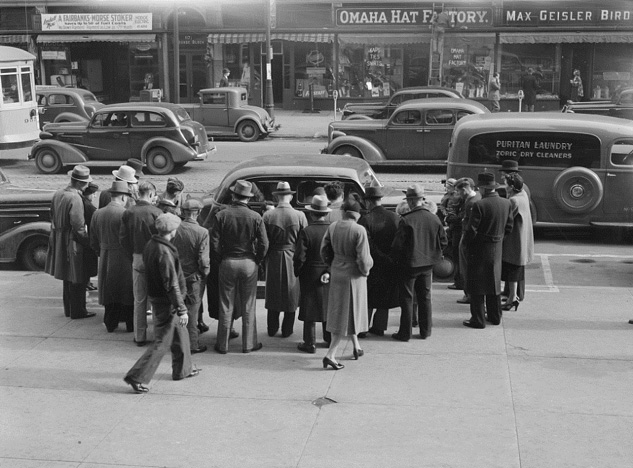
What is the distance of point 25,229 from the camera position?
1295 centimetres

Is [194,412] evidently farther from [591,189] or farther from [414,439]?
[591,189]

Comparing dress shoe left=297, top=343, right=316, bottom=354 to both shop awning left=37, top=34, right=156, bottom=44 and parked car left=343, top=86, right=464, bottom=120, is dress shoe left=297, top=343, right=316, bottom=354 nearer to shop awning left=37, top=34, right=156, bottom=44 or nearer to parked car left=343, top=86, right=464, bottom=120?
parked car left=343, top=86, right=464, bottom=120

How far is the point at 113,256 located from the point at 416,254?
3305 mm

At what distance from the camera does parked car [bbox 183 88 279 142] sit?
2781 centimetres

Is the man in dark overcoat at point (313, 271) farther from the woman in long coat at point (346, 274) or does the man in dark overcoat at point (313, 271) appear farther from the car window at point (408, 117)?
the car window at point (408, 117)

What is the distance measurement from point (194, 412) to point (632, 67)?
32.0m

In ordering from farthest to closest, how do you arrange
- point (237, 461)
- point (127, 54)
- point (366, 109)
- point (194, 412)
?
point (127, 54) → point (366, 109) → point (194, 412) → point (237, 461)

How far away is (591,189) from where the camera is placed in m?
14.7

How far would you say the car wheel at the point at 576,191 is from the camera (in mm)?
14680

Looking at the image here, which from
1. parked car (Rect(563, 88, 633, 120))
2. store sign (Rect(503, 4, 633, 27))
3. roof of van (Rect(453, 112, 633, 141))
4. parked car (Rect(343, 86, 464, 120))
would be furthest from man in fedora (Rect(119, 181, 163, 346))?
store sign (Rect(503, 4, 633, 27))

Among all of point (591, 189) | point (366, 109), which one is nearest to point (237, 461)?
point (591, 189)

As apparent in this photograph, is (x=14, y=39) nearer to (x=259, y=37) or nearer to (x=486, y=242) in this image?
(x=259, y=37)

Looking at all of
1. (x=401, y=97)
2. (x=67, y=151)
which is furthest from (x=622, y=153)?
(x=67, y=151)

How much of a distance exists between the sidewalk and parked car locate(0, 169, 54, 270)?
2.34 m
